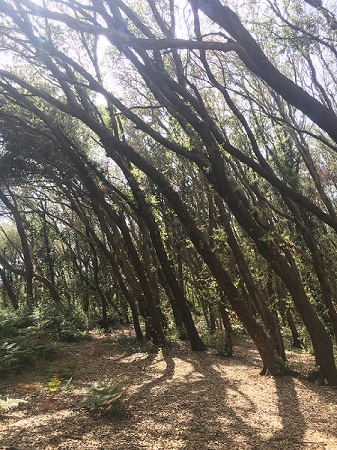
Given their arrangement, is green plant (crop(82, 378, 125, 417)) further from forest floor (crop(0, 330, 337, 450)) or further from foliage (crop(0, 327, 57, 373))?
foliage (crop(0, 327, 57, 373))

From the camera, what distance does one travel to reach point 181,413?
5.27 metres

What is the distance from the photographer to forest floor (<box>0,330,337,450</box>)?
13.7 ft

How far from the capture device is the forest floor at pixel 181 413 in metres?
4.19

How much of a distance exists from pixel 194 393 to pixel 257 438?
84.3 inches

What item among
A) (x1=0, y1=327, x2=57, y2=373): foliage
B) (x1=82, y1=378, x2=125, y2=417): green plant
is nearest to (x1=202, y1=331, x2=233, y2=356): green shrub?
(x1=0, y1=327, x2=57, y2=373): foliage

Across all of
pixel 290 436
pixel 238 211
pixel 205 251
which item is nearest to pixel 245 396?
pixel 290 436

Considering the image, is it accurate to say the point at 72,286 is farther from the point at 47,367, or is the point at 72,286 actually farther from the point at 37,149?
the point at 47,367

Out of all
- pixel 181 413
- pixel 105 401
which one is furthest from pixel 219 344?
pixel 105 401

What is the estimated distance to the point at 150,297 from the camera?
1140 cm

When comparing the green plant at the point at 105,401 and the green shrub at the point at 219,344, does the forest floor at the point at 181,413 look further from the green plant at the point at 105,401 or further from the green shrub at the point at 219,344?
the green shrub at the point at 219,344

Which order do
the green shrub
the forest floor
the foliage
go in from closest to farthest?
the forest floor
the foliage
the green shrub

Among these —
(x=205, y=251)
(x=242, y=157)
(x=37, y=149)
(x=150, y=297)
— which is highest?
(x=37, y=149)

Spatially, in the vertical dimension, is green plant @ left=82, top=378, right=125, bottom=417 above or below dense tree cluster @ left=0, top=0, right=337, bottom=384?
below

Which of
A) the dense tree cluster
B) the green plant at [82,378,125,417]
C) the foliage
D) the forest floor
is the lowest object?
the forest floor
